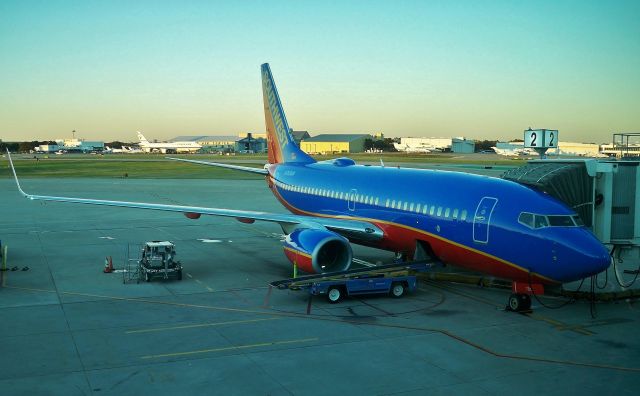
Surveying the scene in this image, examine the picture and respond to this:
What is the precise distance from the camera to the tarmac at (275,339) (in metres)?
13.3

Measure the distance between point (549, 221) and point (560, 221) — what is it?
13.0 inches

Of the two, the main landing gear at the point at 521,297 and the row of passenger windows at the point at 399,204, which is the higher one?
the row of passenger windows at the point at 399,204

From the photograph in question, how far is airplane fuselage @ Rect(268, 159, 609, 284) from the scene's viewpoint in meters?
17.7

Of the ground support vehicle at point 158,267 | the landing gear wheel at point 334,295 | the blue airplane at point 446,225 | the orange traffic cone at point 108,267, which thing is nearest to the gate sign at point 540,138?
the blue airplane at point 446,225

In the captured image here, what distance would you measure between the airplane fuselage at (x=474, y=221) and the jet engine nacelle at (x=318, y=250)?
2152mm

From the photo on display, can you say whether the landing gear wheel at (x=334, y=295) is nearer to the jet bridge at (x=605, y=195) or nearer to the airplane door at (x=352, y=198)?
the airplane door at (x=352, y=198)

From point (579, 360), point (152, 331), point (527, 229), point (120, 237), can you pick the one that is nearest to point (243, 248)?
point (120, 237)

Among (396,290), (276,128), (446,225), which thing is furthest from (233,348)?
(276,128)

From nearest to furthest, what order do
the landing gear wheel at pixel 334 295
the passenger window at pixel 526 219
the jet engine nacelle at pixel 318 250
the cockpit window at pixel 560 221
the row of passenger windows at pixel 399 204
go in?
the cockpit window at pixel 560 221 → the passenger window at pixel 526 219 → the landing gear wheel at pixel 334 295 → the row of passenger windows at pixel 399 204 → the jet engine nacelle at pixel 318 250

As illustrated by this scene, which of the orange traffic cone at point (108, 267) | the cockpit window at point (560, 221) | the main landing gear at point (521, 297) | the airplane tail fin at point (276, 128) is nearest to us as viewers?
the cockpit window at point (560, 221)

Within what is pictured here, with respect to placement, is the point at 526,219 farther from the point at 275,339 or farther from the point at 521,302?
the point at 275,339

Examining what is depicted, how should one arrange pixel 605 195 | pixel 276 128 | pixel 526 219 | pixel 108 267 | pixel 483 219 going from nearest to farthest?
1. pixel 526 219
2. pixel 483 219
3. pixel 605 195
4. pixel 108 267
5. pixel 276 128

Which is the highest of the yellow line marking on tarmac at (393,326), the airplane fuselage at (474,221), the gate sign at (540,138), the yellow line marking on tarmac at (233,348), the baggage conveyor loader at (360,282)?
the gate sign at (540,138)

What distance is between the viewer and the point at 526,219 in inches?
723
